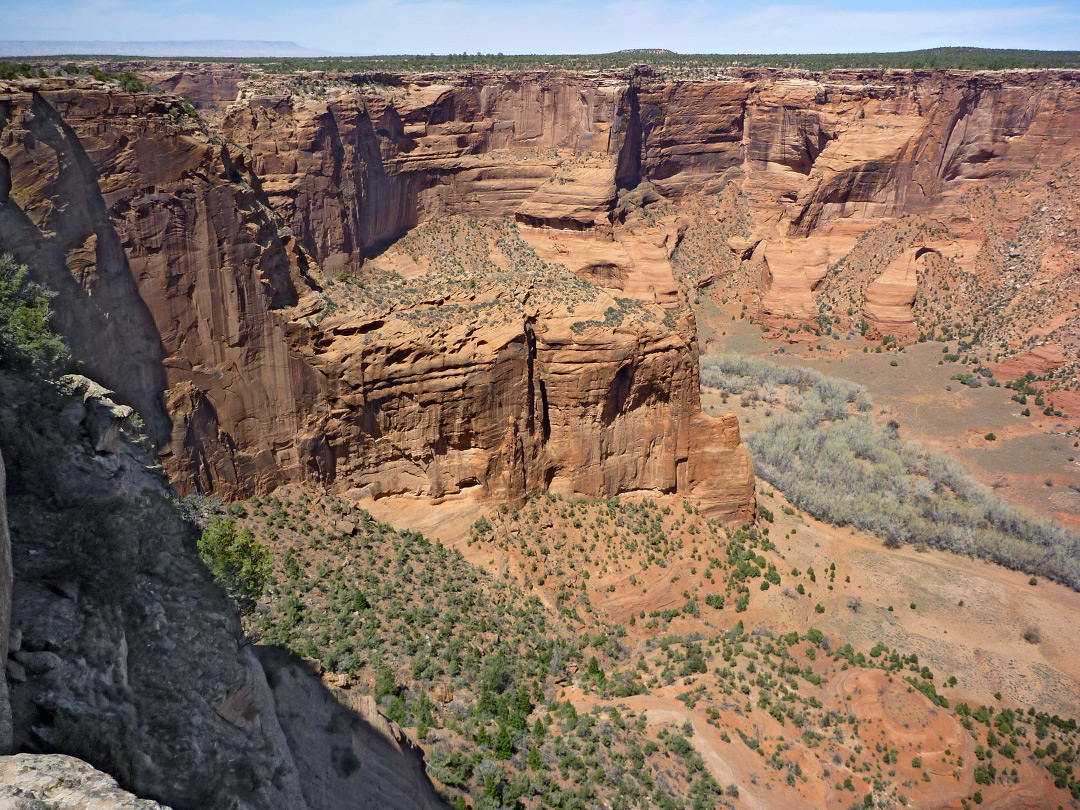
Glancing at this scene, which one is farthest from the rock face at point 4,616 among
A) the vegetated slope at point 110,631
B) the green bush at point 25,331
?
the green bush at point 25,331

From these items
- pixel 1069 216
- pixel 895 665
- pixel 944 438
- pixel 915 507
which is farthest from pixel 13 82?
pixel 1069 216

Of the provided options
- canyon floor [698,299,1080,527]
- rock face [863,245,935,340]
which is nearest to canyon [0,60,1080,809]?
canyon floor [698,299,1080,527]

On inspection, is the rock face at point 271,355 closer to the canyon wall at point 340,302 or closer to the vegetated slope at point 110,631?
the canyon wall at point 340,302

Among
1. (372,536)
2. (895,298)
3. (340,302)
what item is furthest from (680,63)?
(372,536)

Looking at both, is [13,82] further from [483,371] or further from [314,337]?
[483,371]

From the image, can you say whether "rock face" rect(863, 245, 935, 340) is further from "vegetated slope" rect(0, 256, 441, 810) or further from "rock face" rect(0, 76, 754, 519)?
"vegetated slope" rect(0, 256, 441, 810)

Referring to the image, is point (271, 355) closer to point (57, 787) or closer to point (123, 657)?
point (123, 657)
